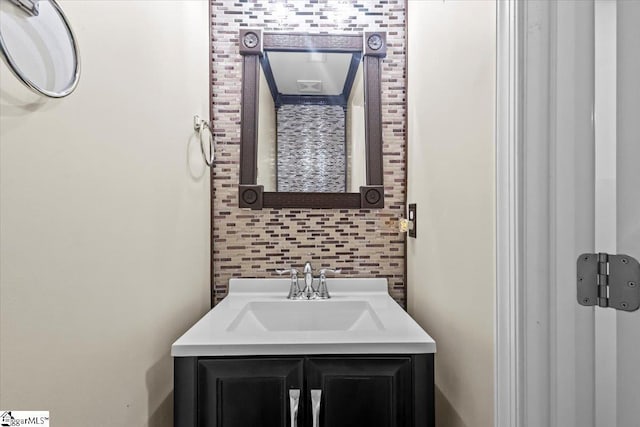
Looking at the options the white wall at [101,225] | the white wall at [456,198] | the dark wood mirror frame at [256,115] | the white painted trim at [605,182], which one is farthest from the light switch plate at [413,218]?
the white wall at [101,225]

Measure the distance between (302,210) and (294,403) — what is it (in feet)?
2.76

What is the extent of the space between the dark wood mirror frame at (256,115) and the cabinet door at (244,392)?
76 cm

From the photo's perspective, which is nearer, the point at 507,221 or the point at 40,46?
the point at 40,46

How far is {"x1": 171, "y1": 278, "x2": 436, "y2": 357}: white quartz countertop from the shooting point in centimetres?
96

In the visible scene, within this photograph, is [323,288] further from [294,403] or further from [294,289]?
[294,403]

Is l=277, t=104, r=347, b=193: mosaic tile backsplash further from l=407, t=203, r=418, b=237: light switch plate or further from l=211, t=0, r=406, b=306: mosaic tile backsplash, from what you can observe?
l=407, t=203, r=418, b=237: light switch plate

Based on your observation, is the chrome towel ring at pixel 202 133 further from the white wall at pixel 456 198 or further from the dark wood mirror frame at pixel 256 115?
the white wall at pixel 456 198

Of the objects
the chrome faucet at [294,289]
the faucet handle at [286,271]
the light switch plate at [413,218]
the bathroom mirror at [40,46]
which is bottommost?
the chrome faucet at [294,289]

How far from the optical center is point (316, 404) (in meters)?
0.94

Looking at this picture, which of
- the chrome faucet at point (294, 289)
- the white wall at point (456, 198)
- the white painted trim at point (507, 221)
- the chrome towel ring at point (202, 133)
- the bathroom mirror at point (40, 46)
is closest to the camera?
the bathroom mirror at point (40, 46)

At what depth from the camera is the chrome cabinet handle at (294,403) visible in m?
0.92

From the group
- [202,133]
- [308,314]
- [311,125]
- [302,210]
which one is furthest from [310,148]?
[308,314]

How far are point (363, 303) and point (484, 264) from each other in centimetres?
69

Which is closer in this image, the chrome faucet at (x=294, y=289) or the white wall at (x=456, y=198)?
the white wall at (x=456, y=198)
